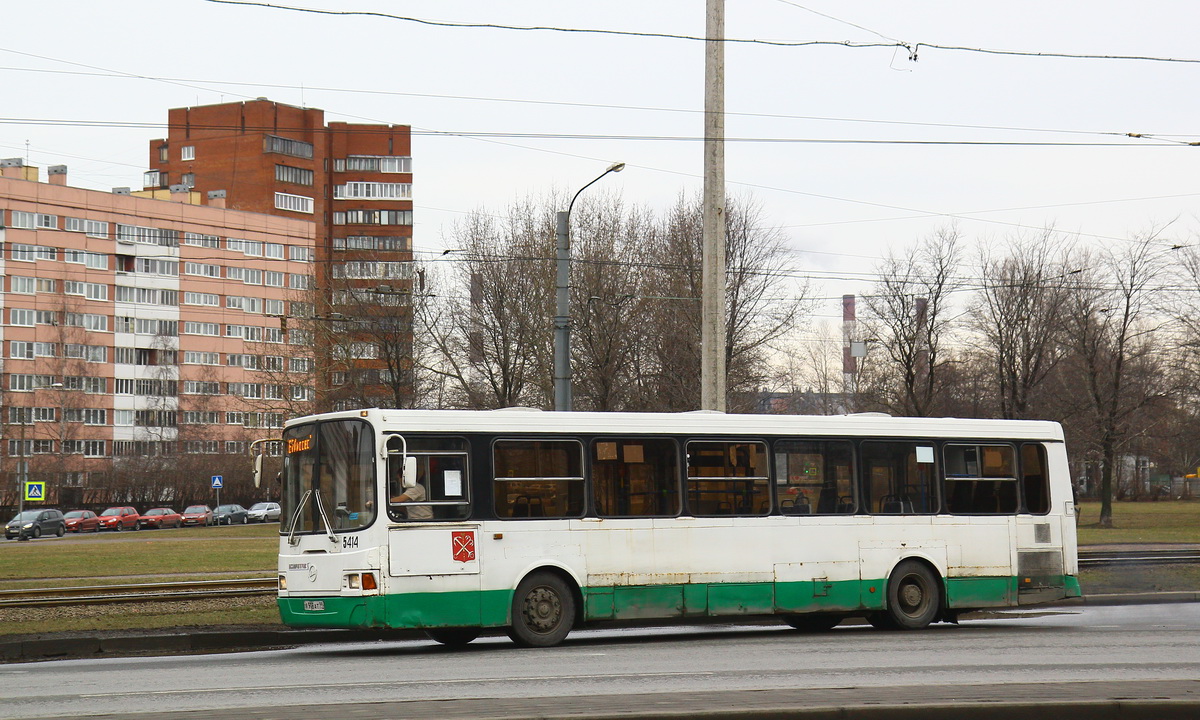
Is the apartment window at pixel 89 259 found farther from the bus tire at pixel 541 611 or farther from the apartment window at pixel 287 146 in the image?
the bus tire at pixel 541 611

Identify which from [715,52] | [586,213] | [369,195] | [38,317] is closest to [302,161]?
[369,195]

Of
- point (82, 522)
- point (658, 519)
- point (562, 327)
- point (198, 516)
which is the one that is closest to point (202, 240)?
point (198, 516)

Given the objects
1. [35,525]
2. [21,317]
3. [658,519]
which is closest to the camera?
[658,519]

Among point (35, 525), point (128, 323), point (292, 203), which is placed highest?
point (292, 203)

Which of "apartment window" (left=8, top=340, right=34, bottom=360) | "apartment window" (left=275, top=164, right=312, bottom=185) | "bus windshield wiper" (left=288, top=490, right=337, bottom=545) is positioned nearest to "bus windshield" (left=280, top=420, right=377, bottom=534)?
"bus windshield wiper" (left=288, top=490, right=337, bottom=545)

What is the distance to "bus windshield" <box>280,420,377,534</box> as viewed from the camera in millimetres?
14727

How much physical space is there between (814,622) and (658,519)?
147 inches

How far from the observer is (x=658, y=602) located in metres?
15.9

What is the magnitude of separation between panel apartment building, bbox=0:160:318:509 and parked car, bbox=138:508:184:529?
1108 cm

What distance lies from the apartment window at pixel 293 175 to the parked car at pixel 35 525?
56180mm

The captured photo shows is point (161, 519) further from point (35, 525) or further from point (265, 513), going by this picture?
point (35, 525)

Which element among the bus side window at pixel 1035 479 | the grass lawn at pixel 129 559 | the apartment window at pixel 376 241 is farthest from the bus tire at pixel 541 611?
the apartment window at pixel 376 241

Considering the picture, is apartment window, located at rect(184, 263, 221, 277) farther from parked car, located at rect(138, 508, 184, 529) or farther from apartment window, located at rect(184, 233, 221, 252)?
parked car, located at rect(138, 508, 184, 529)

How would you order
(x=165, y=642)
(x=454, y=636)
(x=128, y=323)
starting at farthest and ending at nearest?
(x=128, y=323) → (x=165, y=642) → (x=454, y=636)
